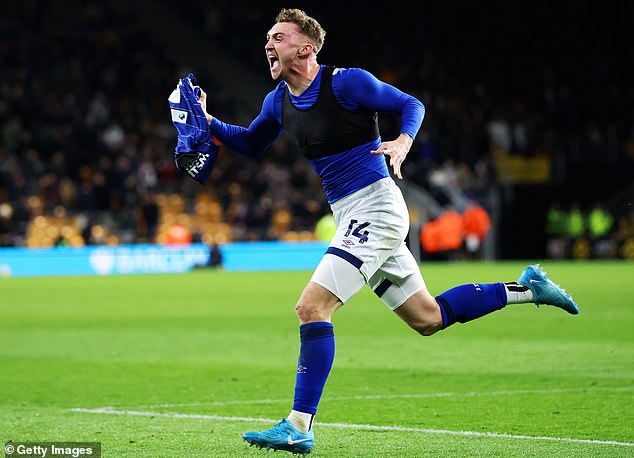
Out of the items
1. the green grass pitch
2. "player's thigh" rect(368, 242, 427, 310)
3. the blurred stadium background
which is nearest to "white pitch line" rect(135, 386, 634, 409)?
the green grass pitch

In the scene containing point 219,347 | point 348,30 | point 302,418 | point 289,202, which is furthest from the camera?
point 348,30

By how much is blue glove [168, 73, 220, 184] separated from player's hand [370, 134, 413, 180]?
1.27 m

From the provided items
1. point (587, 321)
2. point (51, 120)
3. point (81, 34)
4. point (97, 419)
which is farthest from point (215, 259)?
point (97, 419)

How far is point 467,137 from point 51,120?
12.0 m

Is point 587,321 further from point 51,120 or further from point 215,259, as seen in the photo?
point 51,120

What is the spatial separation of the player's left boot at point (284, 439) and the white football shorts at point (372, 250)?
0.76m

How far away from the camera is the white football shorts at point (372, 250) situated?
6504 mm

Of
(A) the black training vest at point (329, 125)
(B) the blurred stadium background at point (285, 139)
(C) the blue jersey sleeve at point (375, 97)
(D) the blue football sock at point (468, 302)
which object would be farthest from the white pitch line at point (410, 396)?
(B) the blurred stadium background at point (285, 139)

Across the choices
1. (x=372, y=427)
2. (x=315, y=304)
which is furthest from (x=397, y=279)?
(x=372, y=427)

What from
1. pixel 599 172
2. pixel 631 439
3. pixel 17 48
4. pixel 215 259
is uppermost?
pixel 17 48

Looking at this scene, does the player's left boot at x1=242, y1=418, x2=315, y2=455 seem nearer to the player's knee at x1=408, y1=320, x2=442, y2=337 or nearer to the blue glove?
the player's knee at x1=408, y1=320, x2=442, y2=337

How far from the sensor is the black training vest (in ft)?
22.6

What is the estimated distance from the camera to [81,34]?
113 ft

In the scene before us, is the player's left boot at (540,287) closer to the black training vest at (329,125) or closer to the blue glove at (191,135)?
the black training vest at (329,125)
